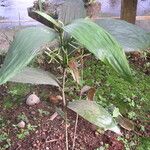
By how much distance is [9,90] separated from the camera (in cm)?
190

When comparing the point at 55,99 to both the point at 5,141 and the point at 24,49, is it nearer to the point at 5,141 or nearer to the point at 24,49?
the point at 5,141

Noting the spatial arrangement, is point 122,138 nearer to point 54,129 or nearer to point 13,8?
point 54,129

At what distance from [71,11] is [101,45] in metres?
0.36

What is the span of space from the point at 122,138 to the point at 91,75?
527mm

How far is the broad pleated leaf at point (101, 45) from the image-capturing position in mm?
716

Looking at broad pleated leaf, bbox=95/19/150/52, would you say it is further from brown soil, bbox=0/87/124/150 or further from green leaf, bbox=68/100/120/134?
brown soil, bbox=0/87/124/150

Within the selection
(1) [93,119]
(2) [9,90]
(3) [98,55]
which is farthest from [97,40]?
(2) [9,90]

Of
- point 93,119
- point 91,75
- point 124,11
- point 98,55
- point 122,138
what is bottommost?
point 122,138

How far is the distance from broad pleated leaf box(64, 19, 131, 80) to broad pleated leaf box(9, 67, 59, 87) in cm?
33

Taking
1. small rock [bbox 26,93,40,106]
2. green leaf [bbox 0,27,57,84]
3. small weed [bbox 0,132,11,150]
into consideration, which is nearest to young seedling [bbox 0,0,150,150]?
green leaf [bbox 0,27,57,84]

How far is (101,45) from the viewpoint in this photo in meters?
0.73

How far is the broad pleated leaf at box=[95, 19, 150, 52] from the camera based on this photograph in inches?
37.1

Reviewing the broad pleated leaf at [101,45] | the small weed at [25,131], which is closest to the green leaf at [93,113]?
the broad pleated leaf at [101,45]

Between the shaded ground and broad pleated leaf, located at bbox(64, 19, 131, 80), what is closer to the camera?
broad pleated leaf, located at bbox(64, 19, 131, 80)
